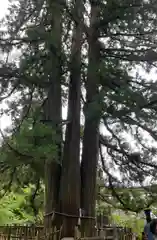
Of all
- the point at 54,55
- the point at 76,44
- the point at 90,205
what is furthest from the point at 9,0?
the point at 90,205

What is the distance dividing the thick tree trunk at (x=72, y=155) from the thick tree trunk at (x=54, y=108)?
18cm

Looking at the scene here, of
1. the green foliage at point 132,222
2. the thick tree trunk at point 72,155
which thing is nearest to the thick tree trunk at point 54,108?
the thick tree trunk at point 72,155

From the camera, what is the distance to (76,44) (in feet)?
21.6

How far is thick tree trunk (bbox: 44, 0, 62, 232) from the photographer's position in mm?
5348

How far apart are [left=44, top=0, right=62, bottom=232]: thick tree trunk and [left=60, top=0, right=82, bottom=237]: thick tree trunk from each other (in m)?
0.18

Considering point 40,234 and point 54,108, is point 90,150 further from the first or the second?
point 40,234

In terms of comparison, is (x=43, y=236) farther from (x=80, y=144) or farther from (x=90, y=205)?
(x=80, y=144)

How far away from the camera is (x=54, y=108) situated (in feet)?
20.6

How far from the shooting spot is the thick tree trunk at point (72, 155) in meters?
5.48

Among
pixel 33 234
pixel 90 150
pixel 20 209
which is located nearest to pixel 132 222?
pixel 20 209

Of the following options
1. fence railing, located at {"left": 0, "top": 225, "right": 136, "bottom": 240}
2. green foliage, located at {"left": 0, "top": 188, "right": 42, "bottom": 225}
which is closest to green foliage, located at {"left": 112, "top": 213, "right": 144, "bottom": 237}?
green foliage, located at {"left": 0, "top": 188, "right": 42, "bottom": 225}

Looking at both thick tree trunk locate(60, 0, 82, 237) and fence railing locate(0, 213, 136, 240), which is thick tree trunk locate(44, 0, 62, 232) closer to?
thick tree trunk locate(60, 0, 82, 237)

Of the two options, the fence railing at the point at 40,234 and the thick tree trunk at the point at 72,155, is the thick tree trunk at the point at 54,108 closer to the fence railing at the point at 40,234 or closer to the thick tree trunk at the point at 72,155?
the thick tree trunk at the point at 72,155

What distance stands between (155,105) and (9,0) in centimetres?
335
